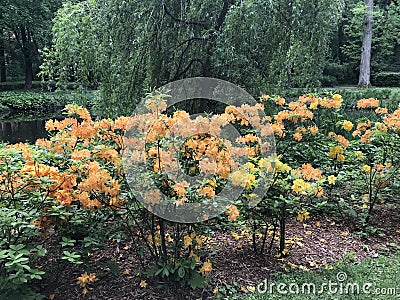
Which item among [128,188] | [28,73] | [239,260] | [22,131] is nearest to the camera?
[128,188]

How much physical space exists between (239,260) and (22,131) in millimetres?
8572

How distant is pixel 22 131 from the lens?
9508mm

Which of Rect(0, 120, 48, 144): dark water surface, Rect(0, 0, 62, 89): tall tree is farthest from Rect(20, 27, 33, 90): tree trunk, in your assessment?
Rect(0, 120, 48, 144): dark water surface

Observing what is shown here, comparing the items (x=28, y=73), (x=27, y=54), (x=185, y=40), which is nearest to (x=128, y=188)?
(x=185, y=40)

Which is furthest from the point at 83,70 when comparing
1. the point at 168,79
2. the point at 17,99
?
the point at 17,99

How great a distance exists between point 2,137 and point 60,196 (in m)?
7.82

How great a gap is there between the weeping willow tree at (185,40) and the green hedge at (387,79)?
42.0ft

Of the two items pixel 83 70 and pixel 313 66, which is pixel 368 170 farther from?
pixel 83 70

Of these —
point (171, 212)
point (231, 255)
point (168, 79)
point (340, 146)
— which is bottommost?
point (231, 255)

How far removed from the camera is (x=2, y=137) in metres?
8.72

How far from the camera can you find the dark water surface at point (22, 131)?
8.55 meters

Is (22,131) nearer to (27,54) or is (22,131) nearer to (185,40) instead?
(185,40)

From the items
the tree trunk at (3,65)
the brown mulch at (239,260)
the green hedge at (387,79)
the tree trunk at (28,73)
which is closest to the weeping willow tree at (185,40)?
the brown mulch at (239,260)

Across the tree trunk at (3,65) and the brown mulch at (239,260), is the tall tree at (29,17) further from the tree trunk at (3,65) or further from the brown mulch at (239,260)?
the brown mulch at (239,260)
